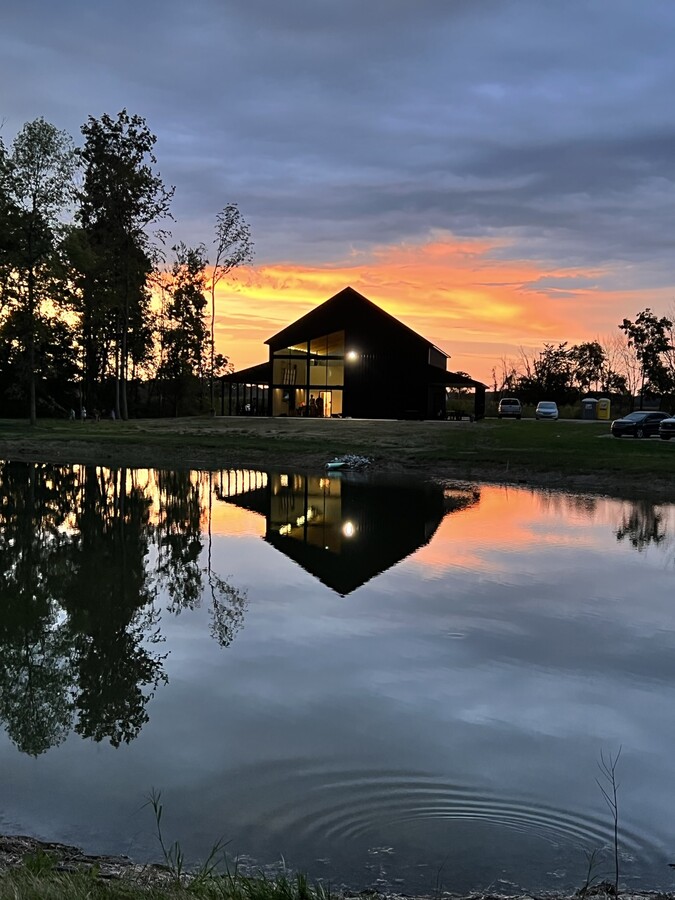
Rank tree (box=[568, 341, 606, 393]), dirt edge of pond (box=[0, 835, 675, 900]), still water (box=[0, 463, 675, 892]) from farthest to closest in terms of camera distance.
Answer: tree (box=[568, 341, 606, 393]), still water (box=[0, 463, 675, 892]), dirt edge of pond (box=[0, 835, 675, 900])

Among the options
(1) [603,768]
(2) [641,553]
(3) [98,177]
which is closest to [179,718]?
(1) [603,768]

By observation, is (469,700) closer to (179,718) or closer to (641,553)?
(179,718)

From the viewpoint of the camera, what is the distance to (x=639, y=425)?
41.3 meters

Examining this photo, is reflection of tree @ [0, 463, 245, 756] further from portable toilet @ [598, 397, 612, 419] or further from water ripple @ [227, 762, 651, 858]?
portable toilet @ [598, 397, 612, 419]

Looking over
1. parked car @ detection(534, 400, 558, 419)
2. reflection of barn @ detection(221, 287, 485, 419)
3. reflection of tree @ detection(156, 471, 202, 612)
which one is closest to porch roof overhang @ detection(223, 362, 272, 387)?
reflection of barn @ detection(221, 287, 485, 419)

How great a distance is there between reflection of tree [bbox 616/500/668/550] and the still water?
122 centimetres

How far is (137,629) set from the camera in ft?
31.6

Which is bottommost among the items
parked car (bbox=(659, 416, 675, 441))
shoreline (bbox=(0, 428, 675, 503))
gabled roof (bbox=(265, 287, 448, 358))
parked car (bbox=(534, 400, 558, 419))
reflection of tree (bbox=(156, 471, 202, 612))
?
reflection of tree (bbox=(156, 471, 202, 612))

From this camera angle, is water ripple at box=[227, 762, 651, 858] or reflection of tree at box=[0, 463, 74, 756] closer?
water ripple at box=[227, 762, 651, 858]

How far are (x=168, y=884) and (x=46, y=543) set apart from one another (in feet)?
39.0

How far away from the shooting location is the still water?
512cm

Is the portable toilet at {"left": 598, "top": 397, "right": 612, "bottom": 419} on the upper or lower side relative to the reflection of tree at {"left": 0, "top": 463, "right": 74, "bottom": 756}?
Result: upper

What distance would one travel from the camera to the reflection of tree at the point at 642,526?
683 inches

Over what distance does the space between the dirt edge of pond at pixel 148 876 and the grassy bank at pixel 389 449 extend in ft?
77.2
